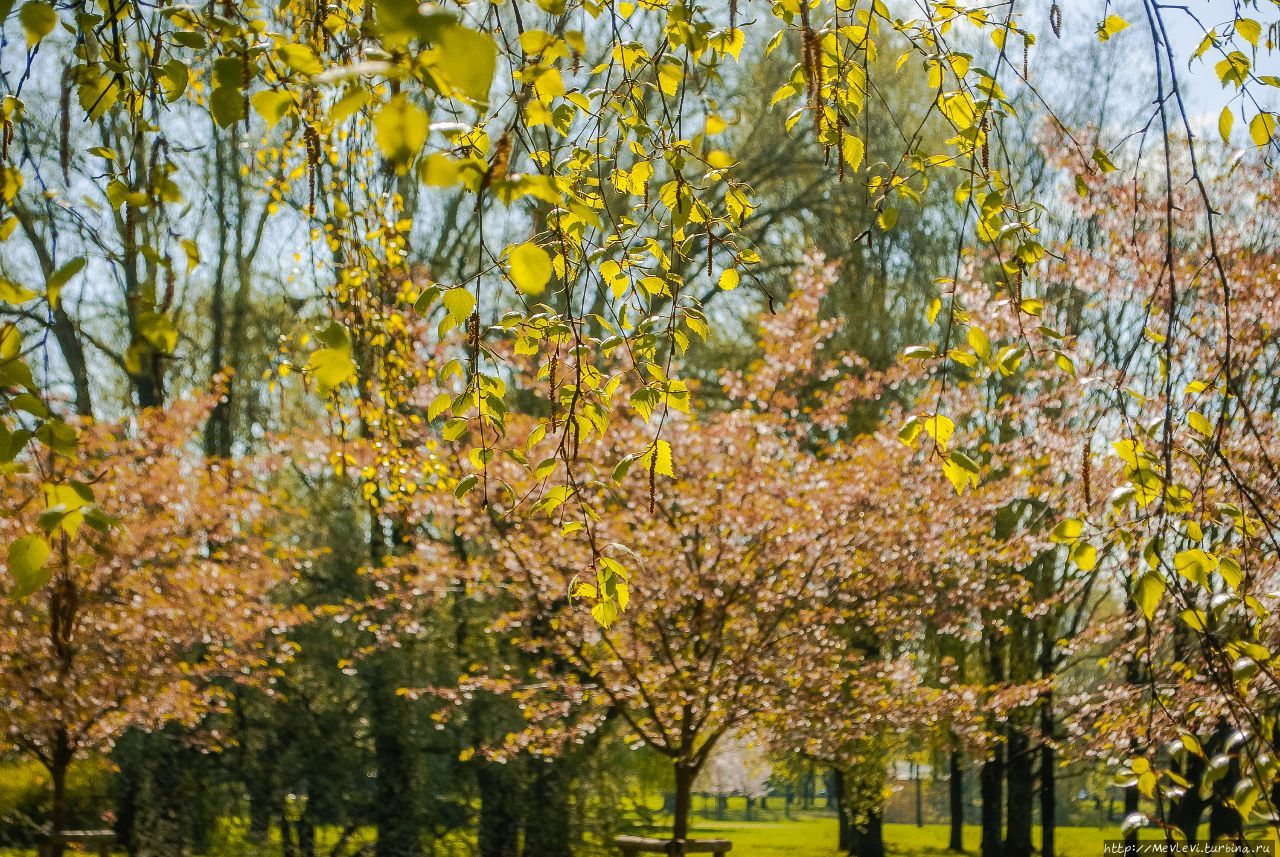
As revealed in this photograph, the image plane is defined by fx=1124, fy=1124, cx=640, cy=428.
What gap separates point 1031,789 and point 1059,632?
2267mm

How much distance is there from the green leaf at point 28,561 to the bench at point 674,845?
21.5 feet

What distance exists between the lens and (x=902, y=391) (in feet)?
45.4

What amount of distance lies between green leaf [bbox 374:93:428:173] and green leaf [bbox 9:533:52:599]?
2.29ft

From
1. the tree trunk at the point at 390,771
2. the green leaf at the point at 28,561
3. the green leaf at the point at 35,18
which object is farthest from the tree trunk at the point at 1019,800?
the green leaf at the point at 35,18

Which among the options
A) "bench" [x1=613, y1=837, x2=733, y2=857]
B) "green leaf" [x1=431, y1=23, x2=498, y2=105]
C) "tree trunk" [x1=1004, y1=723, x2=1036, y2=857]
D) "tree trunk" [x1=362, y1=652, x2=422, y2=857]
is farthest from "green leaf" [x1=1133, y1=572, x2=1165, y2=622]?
"tree trunk" [x1=1004, y1=723, x2=1036, y2=857]

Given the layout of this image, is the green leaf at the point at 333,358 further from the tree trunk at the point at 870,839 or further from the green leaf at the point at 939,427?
the tree trunk at the point at 870,839

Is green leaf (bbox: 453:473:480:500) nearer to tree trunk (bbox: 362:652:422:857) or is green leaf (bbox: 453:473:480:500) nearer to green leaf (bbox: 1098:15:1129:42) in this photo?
green leaf (bbox: 1098:15:1129:42)

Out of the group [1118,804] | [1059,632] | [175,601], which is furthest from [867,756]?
[1118,804]

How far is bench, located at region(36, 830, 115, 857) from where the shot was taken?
8.34 m

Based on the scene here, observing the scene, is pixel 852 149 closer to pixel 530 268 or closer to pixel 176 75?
pixel 176 75

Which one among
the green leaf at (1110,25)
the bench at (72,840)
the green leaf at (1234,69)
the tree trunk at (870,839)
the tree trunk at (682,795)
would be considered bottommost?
the tree trunk at (870,839)

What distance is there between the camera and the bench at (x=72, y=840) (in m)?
8.34

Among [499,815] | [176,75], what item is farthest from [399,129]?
[499,815]

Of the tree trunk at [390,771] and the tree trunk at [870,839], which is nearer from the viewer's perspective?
the tree trunk at [390,771]
